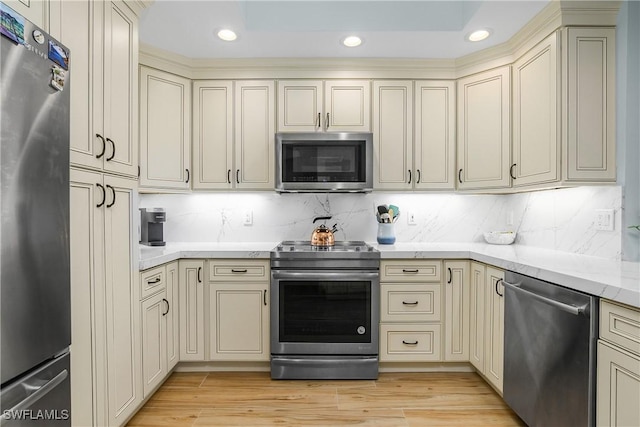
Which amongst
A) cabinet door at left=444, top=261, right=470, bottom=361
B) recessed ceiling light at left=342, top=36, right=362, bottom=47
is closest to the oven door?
cabinet door at left=444, top=261, right=470, bottom=361

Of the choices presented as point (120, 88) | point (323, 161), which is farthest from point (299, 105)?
point (120, 88)

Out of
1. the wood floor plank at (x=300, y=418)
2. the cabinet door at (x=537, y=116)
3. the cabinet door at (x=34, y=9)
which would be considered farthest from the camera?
the cabinet door at (x=537, y=116)

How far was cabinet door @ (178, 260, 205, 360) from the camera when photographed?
2.40 metres

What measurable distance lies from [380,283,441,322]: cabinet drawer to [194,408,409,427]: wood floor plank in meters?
0.61

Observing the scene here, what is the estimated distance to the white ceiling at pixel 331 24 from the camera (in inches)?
84.2

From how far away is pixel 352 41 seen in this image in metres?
2.42

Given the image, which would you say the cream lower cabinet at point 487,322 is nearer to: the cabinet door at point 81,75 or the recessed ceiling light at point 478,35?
the recessed ceiling light at point 478,35

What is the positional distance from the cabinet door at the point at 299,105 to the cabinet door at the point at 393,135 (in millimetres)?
Answer: 464

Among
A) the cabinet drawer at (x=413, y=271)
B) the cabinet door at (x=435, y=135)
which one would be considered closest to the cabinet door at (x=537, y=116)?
the cabinet door at (x=435, y=135)

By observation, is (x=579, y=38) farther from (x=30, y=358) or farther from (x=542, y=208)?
(x=30, y=358)

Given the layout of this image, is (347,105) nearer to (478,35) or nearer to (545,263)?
(478,35)

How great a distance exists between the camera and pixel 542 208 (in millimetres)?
2525

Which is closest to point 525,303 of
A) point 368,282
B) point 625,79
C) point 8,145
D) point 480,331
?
point 480,331

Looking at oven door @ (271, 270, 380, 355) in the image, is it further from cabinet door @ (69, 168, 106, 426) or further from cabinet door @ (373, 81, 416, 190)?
cabinet door @ (69, 168, 106, 426)
